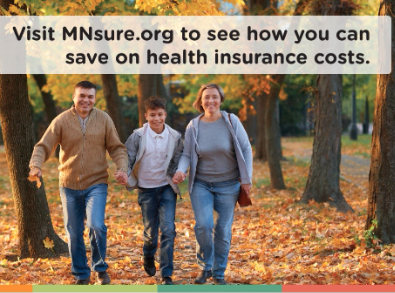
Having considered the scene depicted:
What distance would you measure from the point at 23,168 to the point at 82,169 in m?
1.92

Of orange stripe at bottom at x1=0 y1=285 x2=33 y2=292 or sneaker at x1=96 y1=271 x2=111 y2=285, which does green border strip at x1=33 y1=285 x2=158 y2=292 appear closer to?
orange stripe at bottom at x1=0 y1=285 x2=33 y2=292

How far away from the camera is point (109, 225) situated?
1027 cm

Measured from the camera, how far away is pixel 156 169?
233 inches

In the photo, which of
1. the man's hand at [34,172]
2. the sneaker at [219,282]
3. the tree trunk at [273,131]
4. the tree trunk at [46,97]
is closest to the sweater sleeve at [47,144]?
the man's hand at [34,172]

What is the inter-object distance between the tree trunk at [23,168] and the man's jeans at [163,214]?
2002 mm

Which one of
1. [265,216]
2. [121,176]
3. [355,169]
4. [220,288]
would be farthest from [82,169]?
[355,169]

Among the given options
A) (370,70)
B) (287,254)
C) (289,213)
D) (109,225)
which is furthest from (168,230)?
(370,70)

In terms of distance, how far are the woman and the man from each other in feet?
2.39

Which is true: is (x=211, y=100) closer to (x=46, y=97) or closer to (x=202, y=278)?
(x=202, y=278)

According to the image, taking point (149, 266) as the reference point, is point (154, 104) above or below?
above

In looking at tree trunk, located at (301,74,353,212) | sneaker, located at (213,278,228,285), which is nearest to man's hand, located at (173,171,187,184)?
sneaker, located at (213,278,228,285)

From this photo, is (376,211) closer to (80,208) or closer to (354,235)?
(354,235)

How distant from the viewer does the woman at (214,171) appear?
578cm

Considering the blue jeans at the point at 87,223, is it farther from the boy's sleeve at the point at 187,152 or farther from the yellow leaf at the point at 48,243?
the yellow leaf at the point at 48,243
